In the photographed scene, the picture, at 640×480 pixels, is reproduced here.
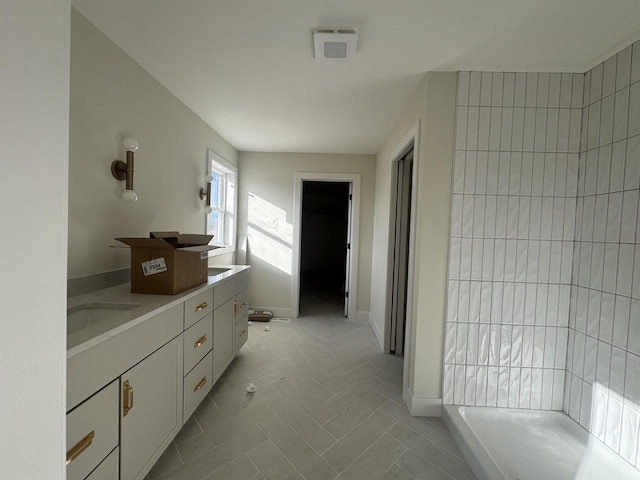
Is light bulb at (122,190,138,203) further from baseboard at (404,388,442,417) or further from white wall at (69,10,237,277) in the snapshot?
baseboard at (404,388,442,417)

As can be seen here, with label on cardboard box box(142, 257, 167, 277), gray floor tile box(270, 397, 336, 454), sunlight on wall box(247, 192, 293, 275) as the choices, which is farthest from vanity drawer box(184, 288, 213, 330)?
sunlight on wall box(247, 192, 293, 275)

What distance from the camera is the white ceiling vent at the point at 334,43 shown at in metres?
1.55

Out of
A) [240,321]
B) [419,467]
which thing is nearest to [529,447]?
[419,467]

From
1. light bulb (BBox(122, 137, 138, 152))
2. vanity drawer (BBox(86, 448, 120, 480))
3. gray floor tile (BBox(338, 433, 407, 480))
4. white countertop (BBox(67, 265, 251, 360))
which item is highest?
light bulb (BBox(122, 137, 138, 152))

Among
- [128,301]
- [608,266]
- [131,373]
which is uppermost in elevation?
[608,266]

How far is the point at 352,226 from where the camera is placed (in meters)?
4.06

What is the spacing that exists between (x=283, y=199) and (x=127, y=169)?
237 centimetres

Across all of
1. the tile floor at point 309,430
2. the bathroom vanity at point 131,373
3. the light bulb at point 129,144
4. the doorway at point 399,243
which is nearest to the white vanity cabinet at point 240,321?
the tile floor at point 309,430

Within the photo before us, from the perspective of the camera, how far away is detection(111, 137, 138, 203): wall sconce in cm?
177

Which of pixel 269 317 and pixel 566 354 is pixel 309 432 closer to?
pixel 566 354

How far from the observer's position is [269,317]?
3.90m

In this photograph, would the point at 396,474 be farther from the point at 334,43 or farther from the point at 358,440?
the point at 334,43

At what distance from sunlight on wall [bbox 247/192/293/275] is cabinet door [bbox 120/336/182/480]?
2.52m

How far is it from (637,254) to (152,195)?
10.3 feet
